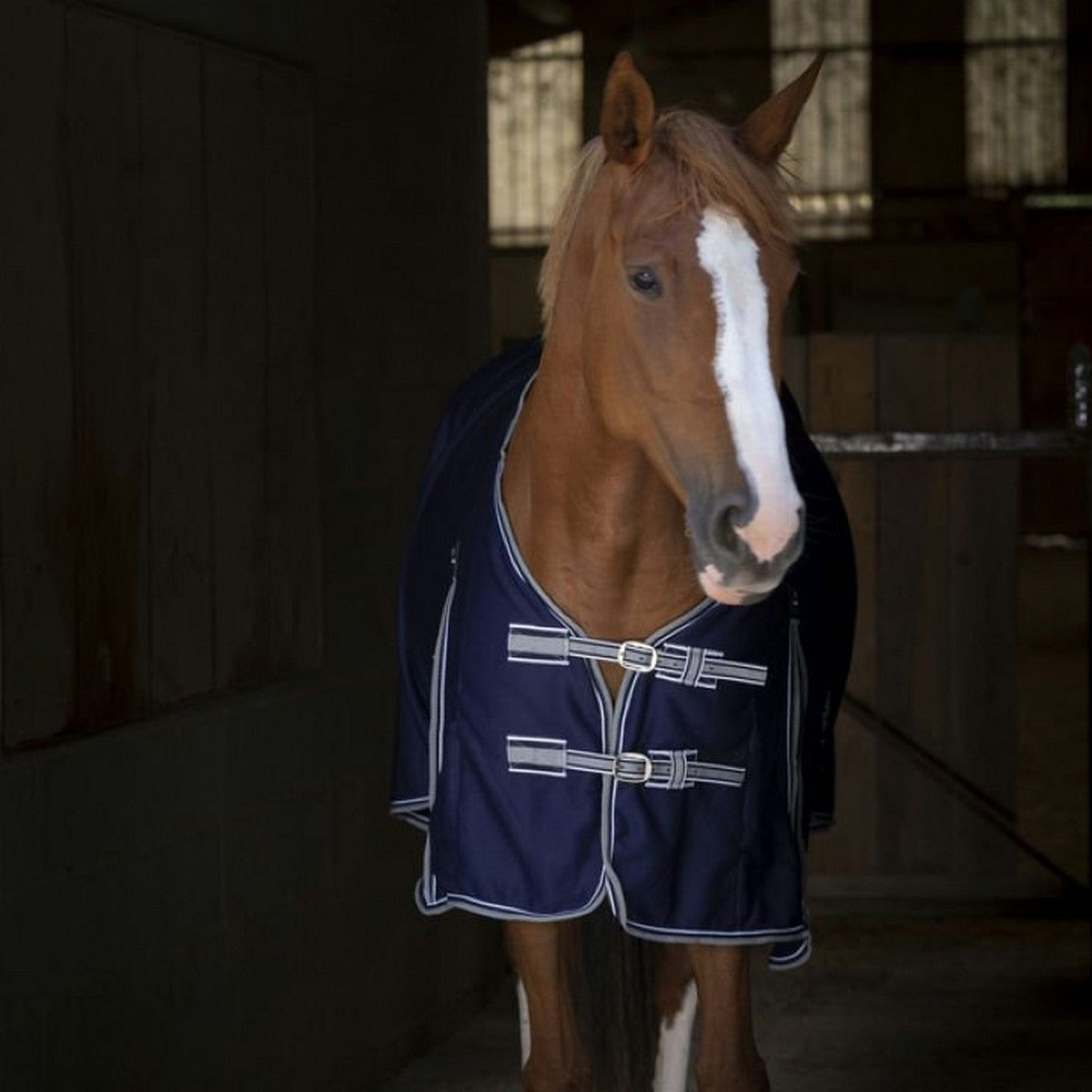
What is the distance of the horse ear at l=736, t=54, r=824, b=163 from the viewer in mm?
2707

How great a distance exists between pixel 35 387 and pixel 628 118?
952 mm

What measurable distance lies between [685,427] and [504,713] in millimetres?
601

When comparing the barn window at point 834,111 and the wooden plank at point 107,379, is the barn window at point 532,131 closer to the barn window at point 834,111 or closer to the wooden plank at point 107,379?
the barn window at point 834,111

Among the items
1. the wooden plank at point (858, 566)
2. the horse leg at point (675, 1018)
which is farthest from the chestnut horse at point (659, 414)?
the wooden plank at point (858, 566)

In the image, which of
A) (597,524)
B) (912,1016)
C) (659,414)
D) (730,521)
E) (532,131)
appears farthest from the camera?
(532,131)

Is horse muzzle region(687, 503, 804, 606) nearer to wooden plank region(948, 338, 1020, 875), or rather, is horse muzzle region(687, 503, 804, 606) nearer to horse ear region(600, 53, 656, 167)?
horse ear region(600, 53, 656, 167)

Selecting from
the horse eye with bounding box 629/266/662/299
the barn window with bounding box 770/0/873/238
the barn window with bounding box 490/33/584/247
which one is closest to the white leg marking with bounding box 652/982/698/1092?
the horse eye with bounding box 629/266/662/299

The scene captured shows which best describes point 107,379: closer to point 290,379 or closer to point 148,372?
point 148,372

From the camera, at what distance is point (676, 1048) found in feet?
10.7

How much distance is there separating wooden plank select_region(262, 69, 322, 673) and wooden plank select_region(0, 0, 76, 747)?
0.68m

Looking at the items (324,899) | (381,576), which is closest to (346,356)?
(381,576)

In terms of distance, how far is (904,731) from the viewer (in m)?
5.58

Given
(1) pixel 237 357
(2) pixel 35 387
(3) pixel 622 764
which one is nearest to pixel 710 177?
(3) pixel 622 764

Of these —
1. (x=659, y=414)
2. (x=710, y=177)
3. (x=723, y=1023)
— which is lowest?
(x=723, y=1023)
